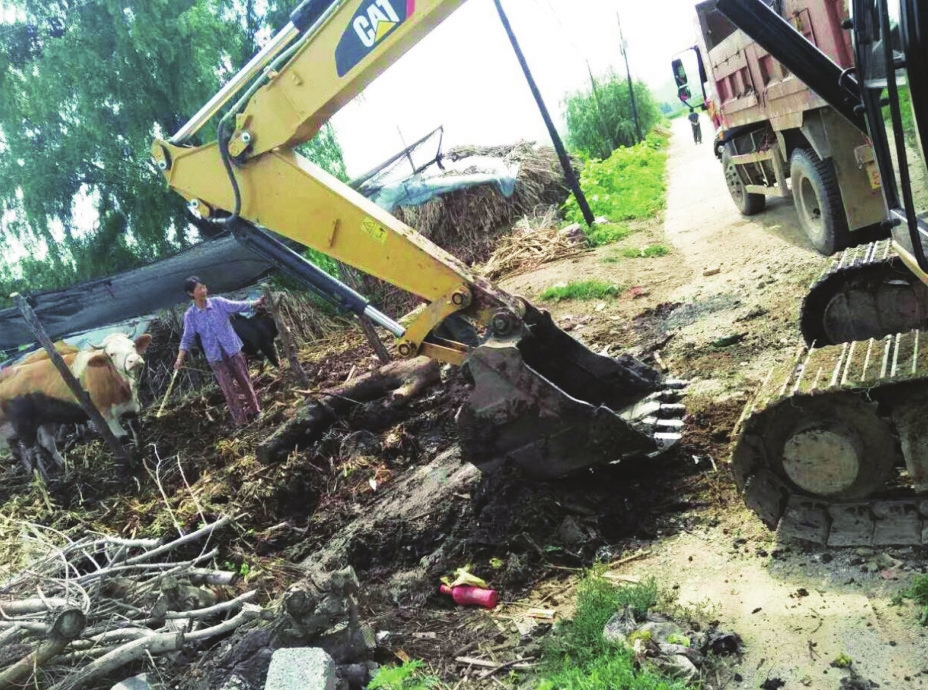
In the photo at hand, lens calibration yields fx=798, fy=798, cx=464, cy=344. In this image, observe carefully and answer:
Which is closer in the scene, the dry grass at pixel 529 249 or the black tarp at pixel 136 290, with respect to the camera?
the black tarp at pixel 136 290

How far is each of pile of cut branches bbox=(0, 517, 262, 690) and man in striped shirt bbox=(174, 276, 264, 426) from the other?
293 cm

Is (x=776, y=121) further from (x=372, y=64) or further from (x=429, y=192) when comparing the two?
(x=429, y=192)

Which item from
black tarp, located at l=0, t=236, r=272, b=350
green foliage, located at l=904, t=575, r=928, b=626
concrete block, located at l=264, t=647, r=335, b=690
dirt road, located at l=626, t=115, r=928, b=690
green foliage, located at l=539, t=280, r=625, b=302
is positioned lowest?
dirt road, located at l=626, t=115, r=928, b=690

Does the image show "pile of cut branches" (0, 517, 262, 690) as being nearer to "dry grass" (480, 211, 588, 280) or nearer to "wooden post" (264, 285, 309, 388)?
"wooden post" (264, 285, 309, 388)

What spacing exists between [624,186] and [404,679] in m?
14.8

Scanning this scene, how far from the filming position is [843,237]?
7.45 metres

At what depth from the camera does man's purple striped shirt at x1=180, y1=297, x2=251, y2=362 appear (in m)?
7.64

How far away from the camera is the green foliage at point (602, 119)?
88.6ft

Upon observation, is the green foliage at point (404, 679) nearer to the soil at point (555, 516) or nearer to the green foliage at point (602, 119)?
the soil at point (555, 516)

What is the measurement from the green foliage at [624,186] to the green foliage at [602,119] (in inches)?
200

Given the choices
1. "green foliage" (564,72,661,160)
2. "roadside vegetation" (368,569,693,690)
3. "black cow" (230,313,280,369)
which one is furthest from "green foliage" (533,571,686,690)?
"green foliage" (564,72,661,160)

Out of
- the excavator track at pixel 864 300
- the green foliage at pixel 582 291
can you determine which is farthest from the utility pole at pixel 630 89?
the excavator track at pixel 864 300

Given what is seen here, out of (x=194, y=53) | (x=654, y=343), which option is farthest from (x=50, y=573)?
(x=194, y=53)

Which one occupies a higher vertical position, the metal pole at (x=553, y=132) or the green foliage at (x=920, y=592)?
the metal pole at (x=553, y=132)
